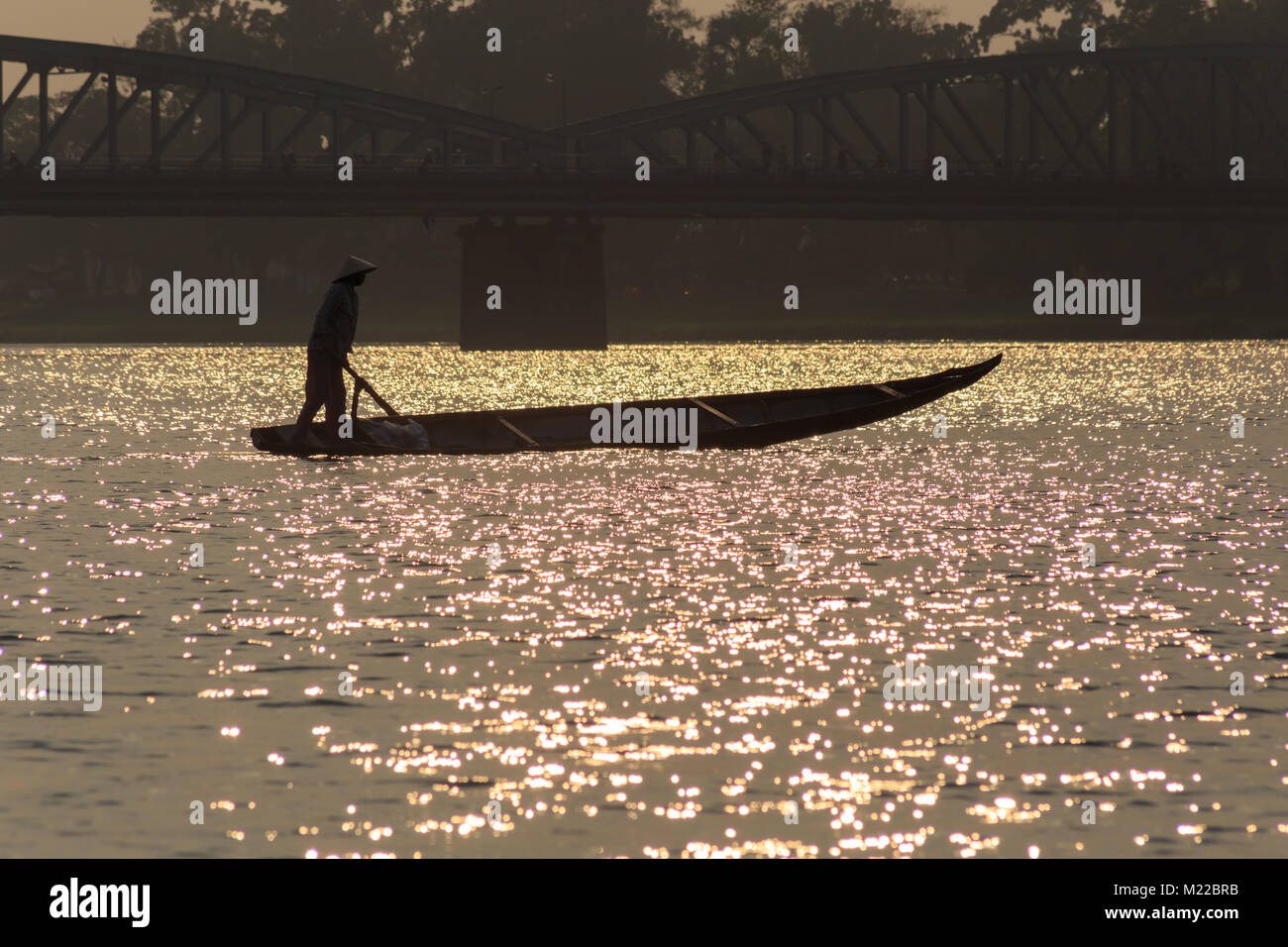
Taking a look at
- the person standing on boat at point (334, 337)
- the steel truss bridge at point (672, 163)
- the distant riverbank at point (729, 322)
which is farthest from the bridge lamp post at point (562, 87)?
the person standing on boat at point (334, 337)

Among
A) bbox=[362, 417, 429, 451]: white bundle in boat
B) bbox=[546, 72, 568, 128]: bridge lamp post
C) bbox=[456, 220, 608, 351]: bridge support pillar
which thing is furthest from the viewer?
bbox=[546, 72, 568, 128]: bridge lamp post

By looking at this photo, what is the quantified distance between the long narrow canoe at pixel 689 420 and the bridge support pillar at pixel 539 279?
69.9 meters

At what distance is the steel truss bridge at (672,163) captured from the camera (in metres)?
97.1

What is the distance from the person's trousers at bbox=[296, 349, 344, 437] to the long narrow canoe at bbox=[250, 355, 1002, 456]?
4.72ft

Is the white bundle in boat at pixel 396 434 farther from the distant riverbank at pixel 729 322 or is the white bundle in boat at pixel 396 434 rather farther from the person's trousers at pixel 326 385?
the distant riverbank at pixel 729 322

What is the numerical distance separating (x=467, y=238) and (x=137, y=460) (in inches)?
2772

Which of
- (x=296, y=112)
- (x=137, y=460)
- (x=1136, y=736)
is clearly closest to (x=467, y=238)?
(x=296, y=112)

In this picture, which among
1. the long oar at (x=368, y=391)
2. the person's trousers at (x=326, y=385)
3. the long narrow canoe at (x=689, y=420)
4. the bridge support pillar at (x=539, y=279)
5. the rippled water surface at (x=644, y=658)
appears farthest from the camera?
the bridge support pillar at (x=539, y=279)

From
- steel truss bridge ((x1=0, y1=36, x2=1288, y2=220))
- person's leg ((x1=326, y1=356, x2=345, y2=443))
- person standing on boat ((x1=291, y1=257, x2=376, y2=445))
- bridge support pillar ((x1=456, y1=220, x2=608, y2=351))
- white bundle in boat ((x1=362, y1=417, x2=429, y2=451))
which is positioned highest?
steel truss bridge ((x1=0, y1=36, x2=1288, y2=220))

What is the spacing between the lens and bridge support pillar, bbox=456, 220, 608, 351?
108 meters

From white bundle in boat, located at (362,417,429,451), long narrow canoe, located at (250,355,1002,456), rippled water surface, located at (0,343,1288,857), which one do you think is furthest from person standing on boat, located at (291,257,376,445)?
long narrow canoe, located at (250,355,1002,456)

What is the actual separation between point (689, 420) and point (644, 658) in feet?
72.9

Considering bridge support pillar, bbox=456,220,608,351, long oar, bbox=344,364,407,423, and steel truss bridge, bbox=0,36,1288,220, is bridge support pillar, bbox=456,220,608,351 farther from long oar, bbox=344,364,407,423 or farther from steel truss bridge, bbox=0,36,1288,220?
long oar, bbox=344,364,407,423
